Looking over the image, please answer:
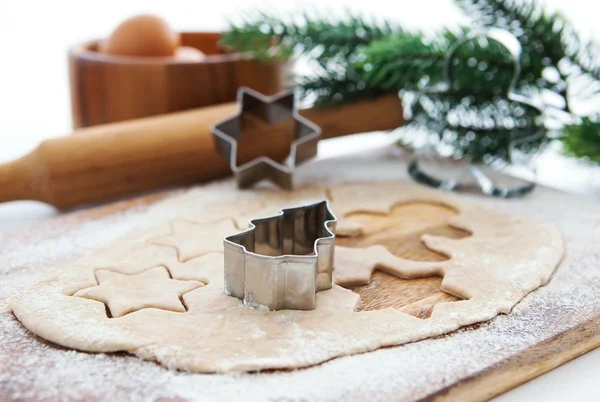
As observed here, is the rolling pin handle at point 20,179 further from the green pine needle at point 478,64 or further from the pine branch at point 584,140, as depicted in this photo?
the pine branch at point 584,140

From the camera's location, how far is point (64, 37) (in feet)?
6.35

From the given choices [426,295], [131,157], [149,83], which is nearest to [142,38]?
[149,83]

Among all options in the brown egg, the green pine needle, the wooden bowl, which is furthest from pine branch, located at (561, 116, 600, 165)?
the brown egg

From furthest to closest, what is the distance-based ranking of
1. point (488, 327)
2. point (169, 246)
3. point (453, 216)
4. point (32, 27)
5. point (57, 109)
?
1. point (32, 27)
2. point (57, 109)
3. point (453, 216)
4. point (169, 246)
5. point (488, 327)

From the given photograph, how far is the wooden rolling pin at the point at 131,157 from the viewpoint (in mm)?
967

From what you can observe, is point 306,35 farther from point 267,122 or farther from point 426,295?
point 426,295

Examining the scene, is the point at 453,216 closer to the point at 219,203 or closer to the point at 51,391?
the point at 219,203

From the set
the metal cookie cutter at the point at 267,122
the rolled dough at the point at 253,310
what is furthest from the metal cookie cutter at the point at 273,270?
the metal cookie cutter at the point at 267,122

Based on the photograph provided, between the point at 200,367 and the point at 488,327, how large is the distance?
0.30 meters

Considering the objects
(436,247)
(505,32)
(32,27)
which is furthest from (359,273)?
(32,27)

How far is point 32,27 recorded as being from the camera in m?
1.95

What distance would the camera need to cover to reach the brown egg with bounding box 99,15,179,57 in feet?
3.88

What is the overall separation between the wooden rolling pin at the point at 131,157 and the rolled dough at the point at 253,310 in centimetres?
10

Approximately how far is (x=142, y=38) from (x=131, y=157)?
0.90 ft
